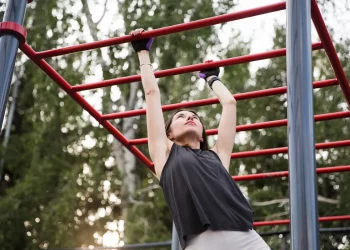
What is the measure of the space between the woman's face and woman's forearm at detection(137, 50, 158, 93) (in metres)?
0.15

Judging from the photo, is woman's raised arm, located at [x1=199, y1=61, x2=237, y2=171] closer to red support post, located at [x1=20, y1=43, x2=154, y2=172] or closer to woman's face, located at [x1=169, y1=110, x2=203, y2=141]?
woman's face, located at [x1=169, y1=110, x2=203, y2=141]

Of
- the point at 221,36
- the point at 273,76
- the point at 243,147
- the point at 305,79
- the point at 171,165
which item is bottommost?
the point at 171,165

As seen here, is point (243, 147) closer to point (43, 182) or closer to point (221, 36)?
point (221, 36)

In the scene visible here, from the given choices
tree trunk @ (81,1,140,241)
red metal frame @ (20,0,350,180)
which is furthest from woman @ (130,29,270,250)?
tree trunk @ (81,1,140,241)

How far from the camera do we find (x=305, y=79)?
141cm

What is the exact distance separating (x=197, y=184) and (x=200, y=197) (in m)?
0.05

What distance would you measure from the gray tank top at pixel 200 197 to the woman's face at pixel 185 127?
0.15m

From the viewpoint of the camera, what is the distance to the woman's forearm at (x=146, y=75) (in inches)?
70.1

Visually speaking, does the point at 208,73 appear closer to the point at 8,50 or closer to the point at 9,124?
the point at 8,50

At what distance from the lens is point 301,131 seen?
4.43 ft

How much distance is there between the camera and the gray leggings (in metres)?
1.42

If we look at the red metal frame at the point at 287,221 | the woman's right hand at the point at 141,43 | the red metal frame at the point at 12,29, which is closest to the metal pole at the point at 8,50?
the red metal frame at the point at 12,29

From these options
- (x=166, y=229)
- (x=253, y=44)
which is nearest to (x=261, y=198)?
(x=166, y=229)

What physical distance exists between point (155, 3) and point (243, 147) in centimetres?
305
